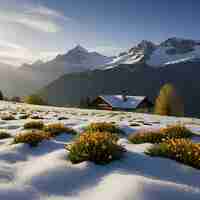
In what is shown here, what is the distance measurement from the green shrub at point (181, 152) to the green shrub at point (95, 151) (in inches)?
33.7

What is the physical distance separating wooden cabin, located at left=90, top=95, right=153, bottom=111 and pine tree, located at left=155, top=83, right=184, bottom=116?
8613mm

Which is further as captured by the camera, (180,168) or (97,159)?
(97,159)

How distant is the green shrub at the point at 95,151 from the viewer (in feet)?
18.0

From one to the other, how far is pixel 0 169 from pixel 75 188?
1722 millimetres

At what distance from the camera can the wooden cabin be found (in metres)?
79.6

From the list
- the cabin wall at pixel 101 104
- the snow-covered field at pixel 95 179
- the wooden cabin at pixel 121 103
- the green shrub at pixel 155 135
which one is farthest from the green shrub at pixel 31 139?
the cabin wall at pixel 101 104

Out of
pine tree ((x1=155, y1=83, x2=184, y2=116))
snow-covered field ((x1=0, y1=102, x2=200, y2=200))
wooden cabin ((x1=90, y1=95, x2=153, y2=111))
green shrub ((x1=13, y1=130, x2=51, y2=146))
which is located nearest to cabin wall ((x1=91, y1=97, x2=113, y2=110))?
wooden cabin ((x1=90, y1=95, x2=153, y2=111))

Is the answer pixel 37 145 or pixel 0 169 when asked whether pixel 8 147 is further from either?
pixel 0 169

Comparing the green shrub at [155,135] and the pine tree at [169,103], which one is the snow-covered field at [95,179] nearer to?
the green shrub at [155,135]

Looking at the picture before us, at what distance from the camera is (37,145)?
23.7ft

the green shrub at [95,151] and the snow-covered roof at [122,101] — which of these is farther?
the snow-covered roof at [122,101]

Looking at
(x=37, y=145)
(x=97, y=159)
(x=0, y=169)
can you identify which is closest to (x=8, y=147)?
(x=37, y=145)

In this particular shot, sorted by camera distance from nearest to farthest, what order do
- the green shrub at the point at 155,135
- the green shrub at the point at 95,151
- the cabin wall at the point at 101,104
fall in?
1. the green shrub at the point at 95,151
2. the green shrub at the point at 155,135
3. the cabin wall at the point at 101,104

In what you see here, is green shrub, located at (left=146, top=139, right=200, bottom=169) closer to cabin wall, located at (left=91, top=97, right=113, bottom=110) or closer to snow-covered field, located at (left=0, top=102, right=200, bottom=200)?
snow-covered field, located at (left=0, top=102, right=200, bottom=200)
